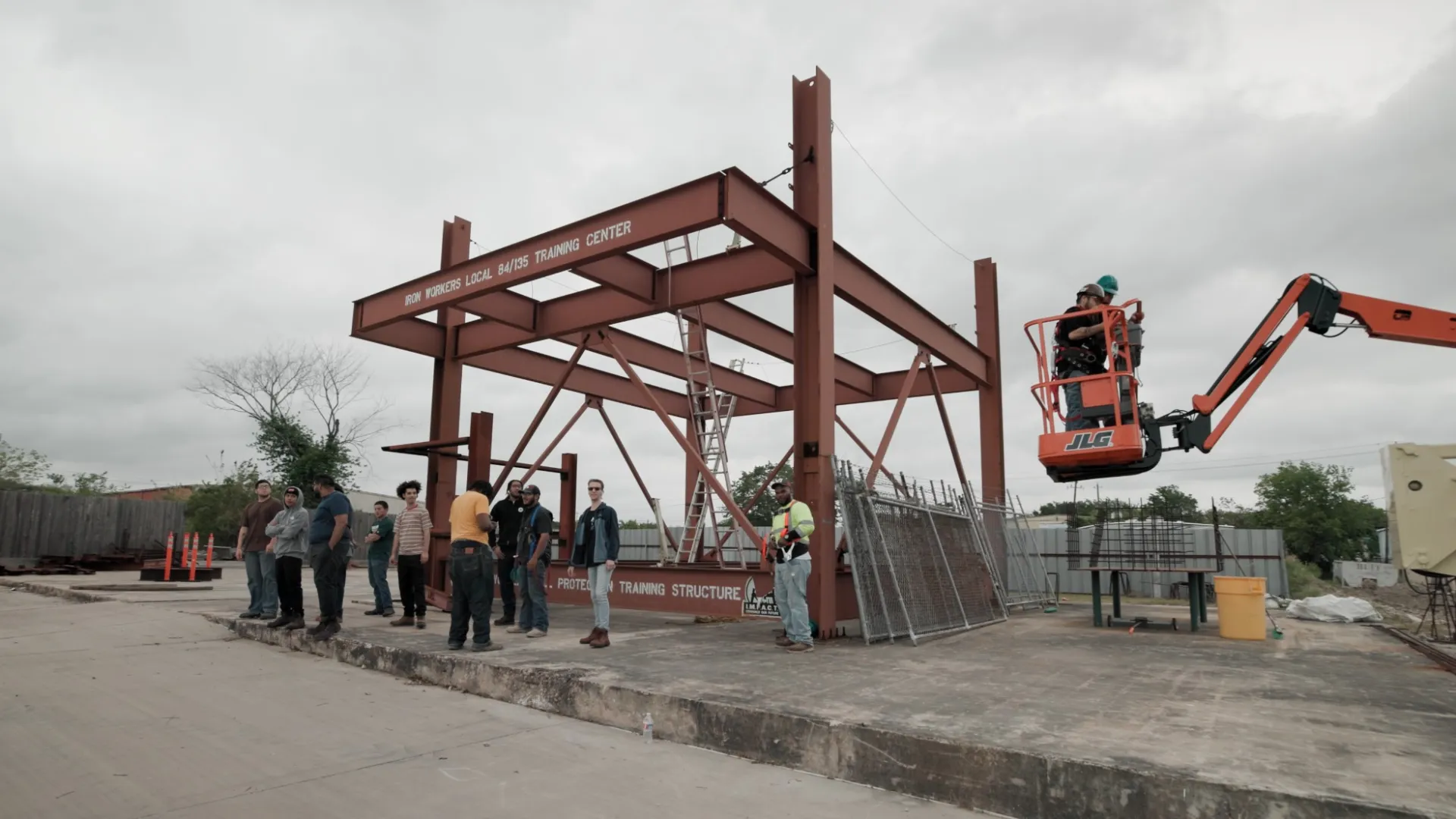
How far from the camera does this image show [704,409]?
14.7m

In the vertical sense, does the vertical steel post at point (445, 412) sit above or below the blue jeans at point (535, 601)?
above

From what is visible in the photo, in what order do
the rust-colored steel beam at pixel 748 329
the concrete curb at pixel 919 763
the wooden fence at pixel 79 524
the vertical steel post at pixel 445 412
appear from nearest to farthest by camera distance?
1. the concrete curb at pixel 919 763
2. the vertical steel post at pixel 445 412
3. the rust-colored steel beam at pixel 748 329
4. the wooden fence at pixel 79 524

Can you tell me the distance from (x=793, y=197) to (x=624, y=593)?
596 centimetres

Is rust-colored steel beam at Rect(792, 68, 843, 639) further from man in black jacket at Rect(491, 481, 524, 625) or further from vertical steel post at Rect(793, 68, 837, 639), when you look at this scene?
man in black jacket at Rect(491, 481, 524, 625)

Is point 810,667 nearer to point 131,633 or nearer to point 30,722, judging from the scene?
point 30,722

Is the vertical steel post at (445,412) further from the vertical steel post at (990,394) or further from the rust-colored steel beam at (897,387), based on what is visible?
the vertical steel post at (990,394)

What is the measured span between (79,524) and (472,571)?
1033 inches

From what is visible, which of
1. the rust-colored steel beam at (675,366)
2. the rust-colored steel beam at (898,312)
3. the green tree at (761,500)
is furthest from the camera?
the green tree at (761,500)

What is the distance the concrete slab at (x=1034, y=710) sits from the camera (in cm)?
368

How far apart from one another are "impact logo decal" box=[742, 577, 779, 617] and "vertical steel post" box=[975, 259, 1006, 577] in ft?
23.3

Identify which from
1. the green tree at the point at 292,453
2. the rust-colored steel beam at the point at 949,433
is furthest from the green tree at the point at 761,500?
the rust-colored steel beam at the point at 949,433

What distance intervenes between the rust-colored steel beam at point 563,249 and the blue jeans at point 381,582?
3.78 metres

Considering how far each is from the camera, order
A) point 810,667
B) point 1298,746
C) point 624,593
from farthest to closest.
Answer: point 624,593
point 810,667
point 1298,746

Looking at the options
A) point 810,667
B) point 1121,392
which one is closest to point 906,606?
point 810,667
